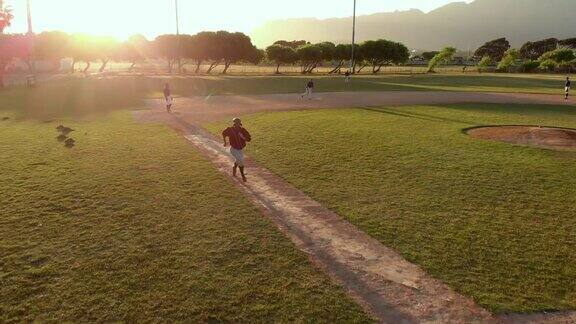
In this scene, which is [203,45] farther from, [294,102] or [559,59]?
[559,59]

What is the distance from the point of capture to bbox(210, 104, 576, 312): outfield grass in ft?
22.5

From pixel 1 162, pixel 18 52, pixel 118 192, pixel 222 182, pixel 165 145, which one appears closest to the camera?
pixel 118 192

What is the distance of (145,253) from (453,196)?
7302mm

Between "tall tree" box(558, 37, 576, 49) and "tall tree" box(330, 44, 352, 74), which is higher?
"tall tree" box(558, 37, 576, 49)

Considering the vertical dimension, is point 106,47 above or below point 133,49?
below

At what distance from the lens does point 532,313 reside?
5891 millimetres

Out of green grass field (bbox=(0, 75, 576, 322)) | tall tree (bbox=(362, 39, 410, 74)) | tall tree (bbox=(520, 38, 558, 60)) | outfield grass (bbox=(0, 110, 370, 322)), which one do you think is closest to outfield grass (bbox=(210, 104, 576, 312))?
green grass field (bbox=(0, 75, 576, 322))

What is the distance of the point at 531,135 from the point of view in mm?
18031

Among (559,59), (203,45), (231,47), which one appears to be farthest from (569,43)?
(203,45)

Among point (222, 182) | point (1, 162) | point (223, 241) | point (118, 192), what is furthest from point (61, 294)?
point (1, 162)

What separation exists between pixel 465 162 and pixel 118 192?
1046cm

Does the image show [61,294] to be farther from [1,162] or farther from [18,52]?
[18,52]

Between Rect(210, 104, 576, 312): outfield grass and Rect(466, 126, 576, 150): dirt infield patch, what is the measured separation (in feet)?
3.25

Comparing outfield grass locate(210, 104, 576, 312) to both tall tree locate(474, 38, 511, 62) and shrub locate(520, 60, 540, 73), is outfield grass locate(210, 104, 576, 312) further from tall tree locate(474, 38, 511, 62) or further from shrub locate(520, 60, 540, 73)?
tall tree locate(474, 38, 511, 62)
